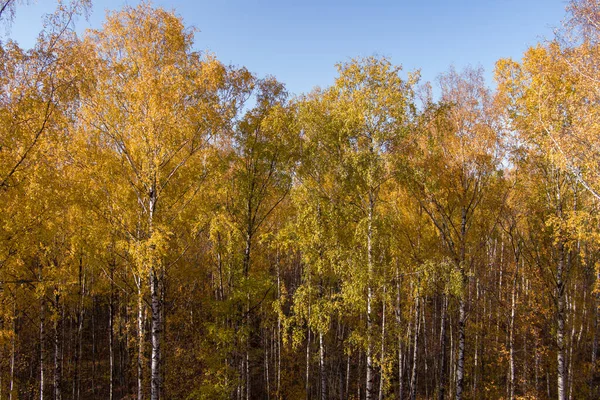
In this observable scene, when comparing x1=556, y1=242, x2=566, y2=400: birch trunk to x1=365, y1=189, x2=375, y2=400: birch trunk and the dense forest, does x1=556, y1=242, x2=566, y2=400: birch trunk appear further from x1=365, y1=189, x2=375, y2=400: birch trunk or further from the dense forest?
x1=365, y1=189, x2=375, y2=400: birch trunk

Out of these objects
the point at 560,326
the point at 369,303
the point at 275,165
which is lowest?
the point at 560,326

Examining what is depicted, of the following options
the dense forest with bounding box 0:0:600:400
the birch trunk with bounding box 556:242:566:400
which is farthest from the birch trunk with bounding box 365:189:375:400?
the birch trunk with bounding box 556:242:566:400

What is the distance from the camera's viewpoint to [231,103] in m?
10.3

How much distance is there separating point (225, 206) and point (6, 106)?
622cm

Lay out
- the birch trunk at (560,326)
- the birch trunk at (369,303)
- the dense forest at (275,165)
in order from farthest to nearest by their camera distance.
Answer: the birch trunk at (560,326) < the birch trunk at (369,303) < the dense forest at (275,165)

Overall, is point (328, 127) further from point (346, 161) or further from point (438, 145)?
point (438, 145)

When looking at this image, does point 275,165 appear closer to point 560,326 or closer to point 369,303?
point 369,303

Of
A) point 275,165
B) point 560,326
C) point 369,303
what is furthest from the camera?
point 275,165

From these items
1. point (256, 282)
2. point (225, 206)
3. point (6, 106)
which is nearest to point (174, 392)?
point (256, 282)

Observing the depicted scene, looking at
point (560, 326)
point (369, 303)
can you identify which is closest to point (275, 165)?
point (369, 303)

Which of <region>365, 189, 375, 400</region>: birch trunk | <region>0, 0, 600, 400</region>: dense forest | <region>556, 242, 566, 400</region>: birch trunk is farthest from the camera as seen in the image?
<region>556, 242, 566, 400</region>: birch trunk

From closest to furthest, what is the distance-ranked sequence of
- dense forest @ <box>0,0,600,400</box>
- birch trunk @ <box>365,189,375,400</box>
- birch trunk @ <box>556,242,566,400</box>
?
dense forest @ <box>0,0,600,400</box>
birch trunk @ <box>365,189,375,400</box>
birch trunk @ <box>556,242,566,400</box>

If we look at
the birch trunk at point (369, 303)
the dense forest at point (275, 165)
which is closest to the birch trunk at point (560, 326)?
the dense forest at point (275, 165)

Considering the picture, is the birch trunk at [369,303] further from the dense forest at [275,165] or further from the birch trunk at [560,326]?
the birch trunk at [560,326]
